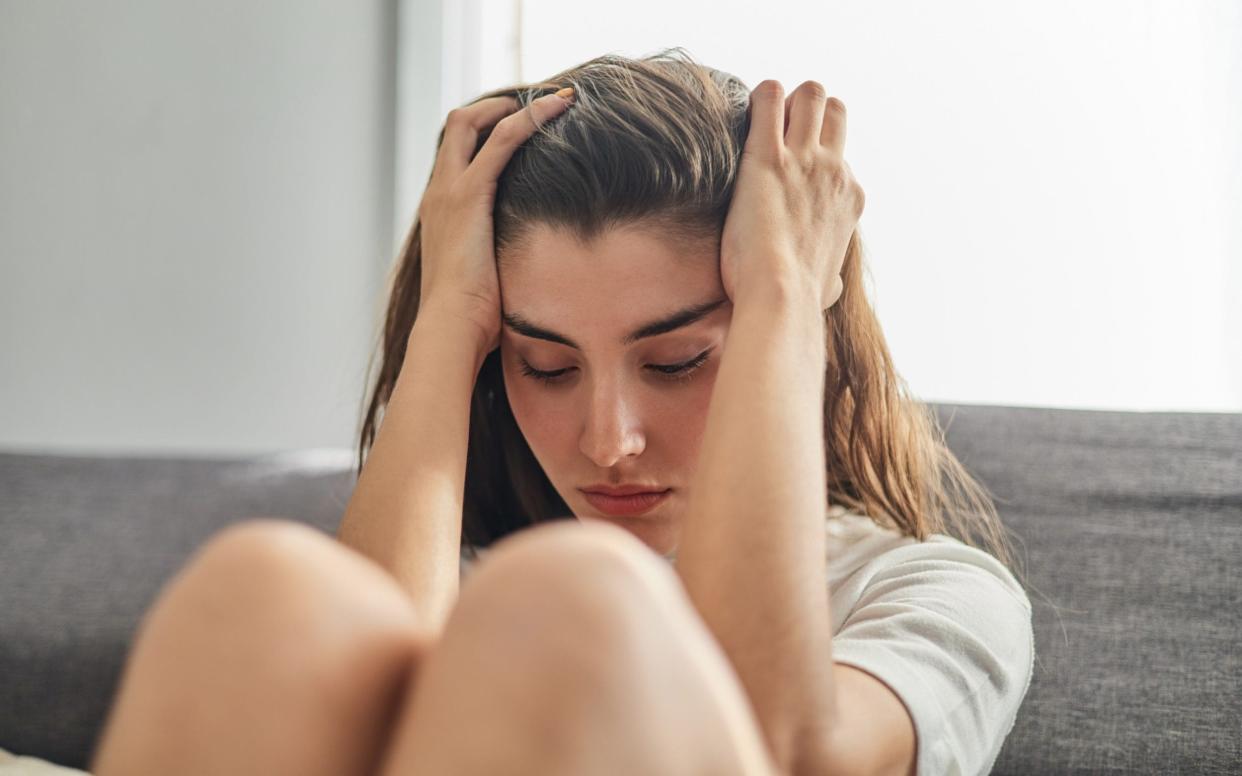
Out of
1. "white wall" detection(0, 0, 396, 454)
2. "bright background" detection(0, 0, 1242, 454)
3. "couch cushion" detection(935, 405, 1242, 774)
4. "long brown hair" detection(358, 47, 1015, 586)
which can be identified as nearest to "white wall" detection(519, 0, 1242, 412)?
"bright background" detection(0, 0, 1242, 454)

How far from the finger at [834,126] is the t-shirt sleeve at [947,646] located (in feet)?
1.38

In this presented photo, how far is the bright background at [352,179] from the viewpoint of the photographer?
6.98 ft

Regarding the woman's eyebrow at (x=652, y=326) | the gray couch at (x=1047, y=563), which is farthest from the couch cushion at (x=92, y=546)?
the woman's eyebrow at (x=652, y=326)

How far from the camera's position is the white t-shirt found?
2.96 feet

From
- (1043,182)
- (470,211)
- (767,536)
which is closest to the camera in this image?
(767,536)

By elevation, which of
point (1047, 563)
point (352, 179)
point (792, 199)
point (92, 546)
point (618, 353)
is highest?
point (792, 199)

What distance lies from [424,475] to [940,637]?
0.48 metres

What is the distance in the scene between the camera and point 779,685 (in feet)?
2.47

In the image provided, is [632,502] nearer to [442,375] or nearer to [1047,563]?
[442,375]

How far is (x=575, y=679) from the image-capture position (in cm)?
49

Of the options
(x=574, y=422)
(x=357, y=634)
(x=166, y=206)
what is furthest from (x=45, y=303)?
(x=357, y=634)

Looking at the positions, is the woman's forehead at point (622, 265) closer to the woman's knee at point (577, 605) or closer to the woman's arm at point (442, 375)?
the woman's arm at point (442, 375)

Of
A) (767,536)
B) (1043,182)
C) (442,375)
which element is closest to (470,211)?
(442,375)

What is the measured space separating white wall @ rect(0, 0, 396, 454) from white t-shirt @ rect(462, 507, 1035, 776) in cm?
177
